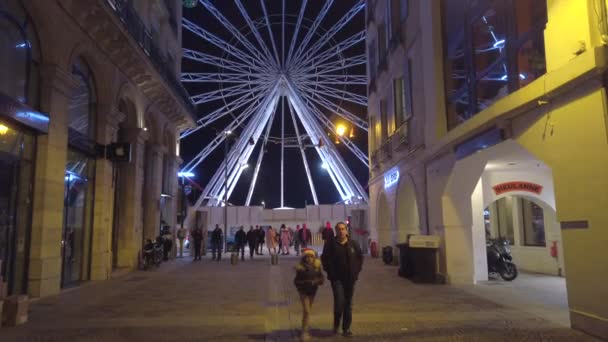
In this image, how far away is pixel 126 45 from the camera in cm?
1459

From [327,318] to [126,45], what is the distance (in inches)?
430

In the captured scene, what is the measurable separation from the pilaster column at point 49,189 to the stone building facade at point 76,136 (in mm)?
23

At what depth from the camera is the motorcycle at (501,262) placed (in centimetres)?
1284

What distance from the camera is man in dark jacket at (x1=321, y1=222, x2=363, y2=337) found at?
6742 millimetres

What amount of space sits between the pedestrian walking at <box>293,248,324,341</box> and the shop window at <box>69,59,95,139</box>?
871 centimetres

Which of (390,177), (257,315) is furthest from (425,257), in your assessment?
(390,177)

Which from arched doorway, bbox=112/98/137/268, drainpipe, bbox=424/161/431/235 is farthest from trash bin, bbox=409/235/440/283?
arched doorway, bbox=112/98/137/268

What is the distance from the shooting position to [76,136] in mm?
12625

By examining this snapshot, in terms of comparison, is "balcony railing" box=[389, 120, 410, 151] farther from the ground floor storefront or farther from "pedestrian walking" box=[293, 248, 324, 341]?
"pedestrian walking" box=[293, 248, 324, 341]

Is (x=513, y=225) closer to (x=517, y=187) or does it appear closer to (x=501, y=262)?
(x=517, y=187)

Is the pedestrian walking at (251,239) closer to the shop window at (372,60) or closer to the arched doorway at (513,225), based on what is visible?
the shop window at (372,60)

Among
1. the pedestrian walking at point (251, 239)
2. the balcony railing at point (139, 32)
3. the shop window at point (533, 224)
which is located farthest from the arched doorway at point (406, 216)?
the balcony railing at point (139, 32)

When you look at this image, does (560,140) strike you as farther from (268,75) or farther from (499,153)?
(268,75)

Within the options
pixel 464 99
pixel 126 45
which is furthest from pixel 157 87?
pixel 464 99
